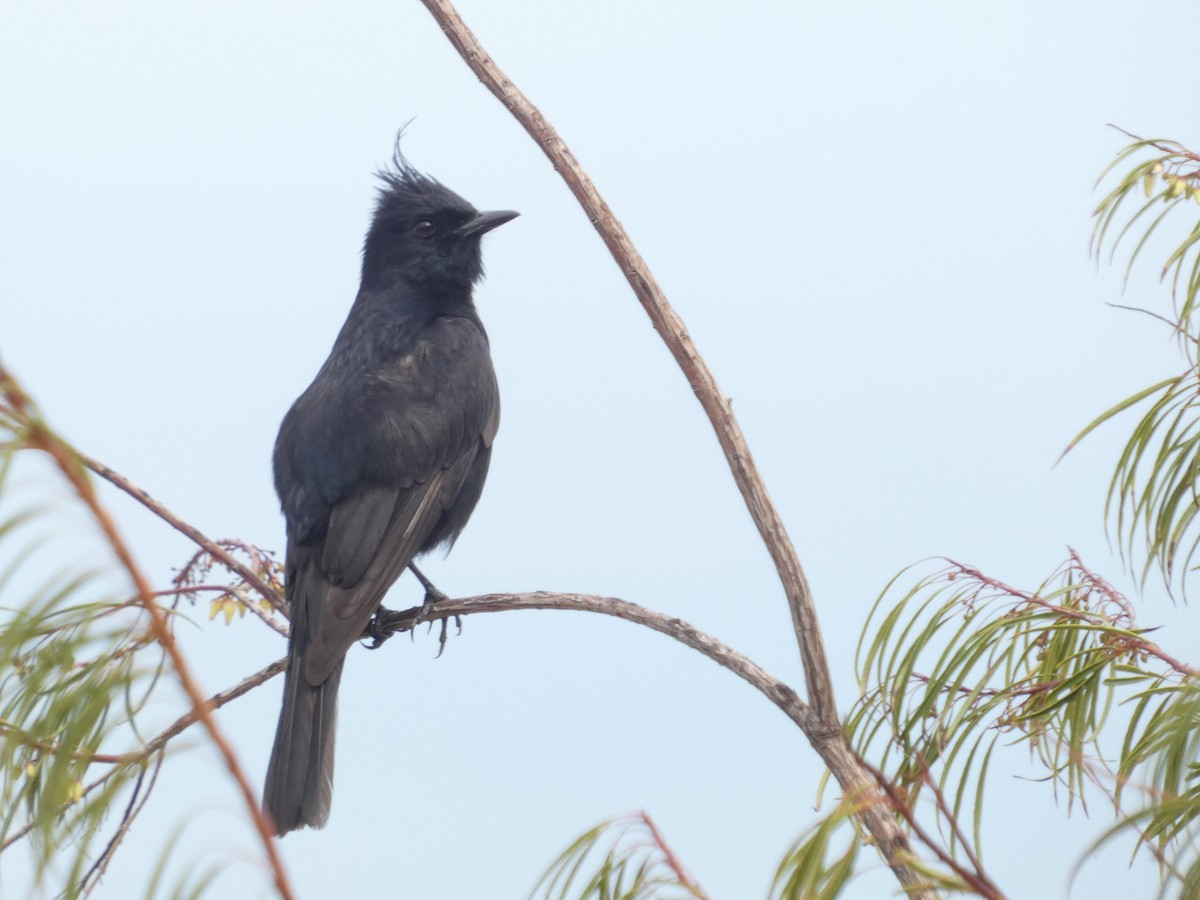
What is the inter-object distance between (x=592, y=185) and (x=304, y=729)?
1.66m

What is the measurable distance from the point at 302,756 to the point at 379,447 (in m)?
0.97

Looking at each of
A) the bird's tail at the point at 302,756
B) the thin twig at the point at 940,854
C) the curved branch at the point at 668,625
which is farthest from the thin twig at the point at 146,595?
the bird's tail at the point at 302,756

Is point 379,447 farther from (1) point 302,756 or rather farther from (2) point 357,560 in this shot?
(1) point 302,756

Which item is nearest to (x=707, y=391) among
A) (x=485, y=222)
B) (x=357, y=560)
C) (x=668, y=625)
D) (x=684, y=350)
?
(x=684, y=350)

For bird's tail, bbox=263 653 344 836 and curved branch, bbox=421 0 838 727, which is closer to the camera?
curved branch, bbox=421 0 838 727

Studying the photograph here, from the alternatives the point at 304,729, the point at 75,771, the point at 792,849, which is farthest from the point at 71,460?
the point at 304,729

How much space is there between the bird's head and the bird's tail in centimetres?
163

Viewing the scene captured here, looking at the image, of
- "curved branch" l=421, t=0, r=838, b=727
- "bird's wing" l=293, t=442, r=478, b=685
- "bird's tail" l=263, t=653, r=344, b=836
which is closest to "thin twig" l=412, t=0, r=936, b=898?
"curved branch" l=421, t=0, r=838, b=727

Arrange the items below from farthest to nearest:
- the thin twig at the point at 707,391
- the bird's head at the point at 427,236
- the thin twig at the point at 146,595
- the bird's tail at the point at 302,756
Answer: the bird's head at the point at 427,236
the bird's tail at the point at 302,756
the thin twig at the point at 707,391
the thin twig at the point at 146,595

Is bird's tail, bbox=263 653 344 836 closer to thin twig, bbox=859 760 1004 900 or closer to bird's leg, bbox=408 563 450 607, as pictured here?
bird's leg, bbox=408 563 450 607

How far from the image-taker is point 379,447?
3994mm

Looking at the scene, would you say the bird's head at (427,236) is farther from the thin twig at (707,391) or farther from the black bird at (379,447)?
the thin twig at (707,391)

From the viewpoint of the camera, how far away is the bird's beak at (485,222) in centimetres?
472

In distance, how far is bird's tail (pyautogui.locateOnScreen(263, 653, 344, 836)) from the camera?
11.3 feet
